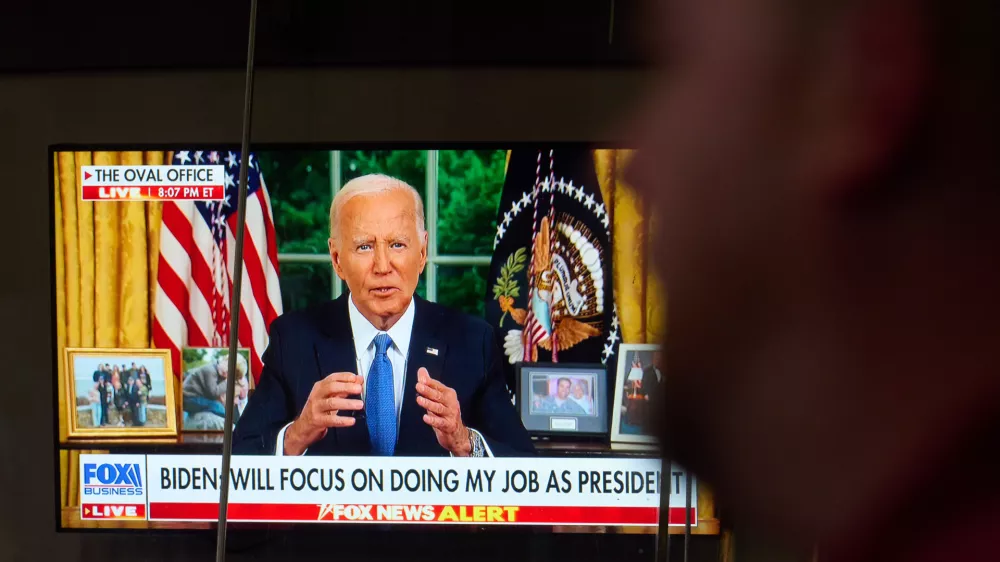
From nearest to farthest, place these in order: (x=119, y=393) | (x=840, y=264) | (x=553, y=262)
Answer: (x=840, y=264) → (x=553, y=262) → (x=119, y=393)

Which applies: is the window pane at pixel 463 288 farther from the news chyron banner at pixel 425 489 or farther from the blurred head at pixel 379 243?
the news chyron banner at pixel 425 489

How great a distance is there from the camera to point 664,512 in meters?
1.42

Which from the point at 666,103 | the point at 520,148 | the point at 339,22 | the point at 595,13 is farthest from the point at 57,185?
the point at 666,103

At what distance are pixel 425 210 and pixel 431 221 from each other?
0.13ft

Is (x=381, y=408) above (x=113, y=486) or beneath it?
above

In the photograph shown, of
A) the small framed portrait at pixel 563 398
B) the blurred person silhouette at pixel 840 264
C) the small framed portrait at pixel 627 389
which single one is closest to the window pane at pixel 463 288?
the small framed portrait at pixel 563 398

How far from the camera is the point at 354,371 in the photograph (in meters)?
2.81

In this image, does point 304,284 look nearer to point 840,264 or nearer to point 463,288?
point 463,288

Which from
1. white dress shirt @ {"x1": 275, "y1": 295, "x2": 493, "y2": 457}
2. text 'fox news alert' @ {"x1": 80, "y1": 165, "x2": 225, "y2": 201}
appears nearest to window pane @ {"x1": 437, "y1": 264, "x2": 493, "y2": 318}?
white dress shirt @ {"x1": 275, "y1": 295, "x2": 493, "y2": 457}

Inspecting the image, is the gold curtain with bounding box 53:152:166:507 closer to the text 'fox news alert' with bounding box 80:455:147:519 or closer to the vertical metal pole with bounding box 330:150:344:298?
the text 'fox news alert' with bounding box 80:455:147:519

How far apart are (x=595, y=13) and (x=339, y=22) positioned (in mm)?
815

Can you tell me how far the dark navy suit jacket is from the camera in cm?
279

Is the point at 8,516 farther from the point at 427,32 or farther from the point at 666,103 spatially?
the point at 666,103

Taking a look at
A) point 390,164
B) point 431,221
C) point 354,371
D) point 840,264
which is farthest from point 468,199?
point 840,264
